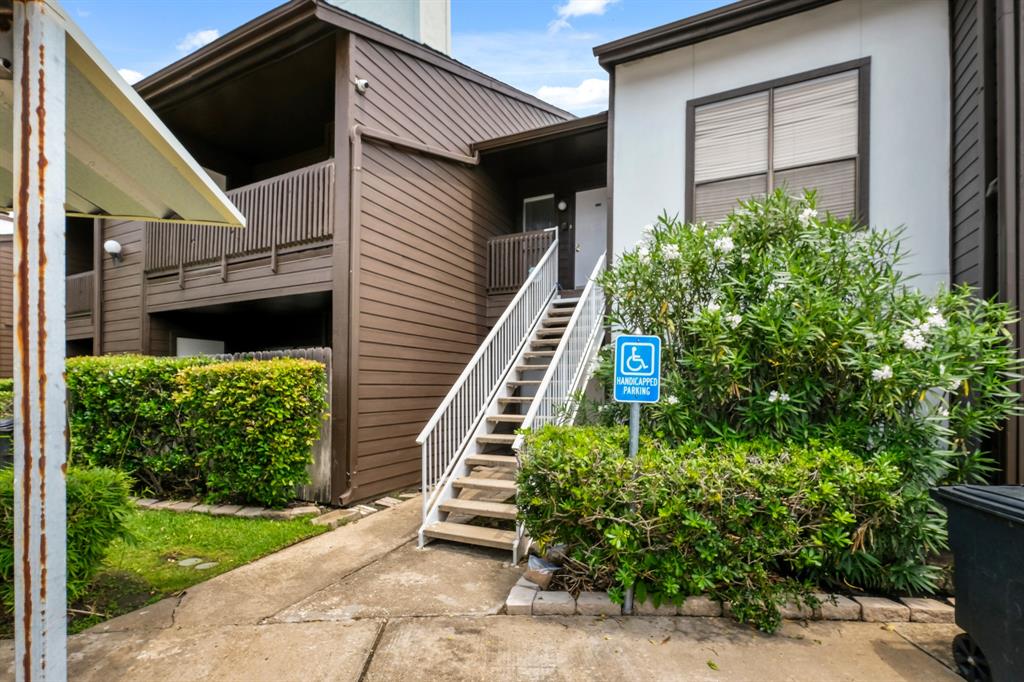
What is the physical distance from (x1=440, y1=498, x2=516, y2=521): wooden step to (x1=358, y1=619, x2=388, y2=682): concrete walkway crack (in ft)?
4.76

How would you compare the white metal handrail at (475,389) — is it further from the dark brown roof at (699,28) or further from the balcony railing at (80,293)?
the balcony railing at (80,293)

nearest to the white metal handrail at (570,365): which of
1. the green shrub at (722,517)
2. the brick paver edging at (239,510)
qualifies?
the green shrub at (722,517)

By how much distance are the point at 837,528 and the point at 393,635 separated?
8.64 feet

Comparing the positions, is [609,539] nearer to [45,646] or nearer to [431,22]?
[45,646]

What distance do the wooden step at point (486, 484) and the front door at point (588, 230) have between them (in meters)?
4.84

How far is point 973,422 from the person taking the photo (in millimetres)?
3281

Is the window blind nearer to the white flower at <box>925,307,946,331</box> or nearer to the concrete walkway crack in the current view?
the white flower at <box>925,307,946,331</box>

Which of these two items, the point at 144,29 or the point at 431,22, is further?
the point at 431,22

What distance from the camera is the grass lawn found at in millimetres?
3326

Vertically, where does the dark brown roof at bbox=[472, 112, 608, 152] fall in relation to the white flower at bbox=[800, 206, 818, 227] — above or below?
above

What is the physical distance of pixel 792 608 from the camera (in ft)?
10.5

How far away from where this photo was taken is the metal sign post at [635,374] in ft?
10.2

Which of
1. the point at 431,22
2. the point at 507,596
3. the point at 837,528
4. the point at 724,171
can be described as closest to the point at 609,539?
the point at 507,596

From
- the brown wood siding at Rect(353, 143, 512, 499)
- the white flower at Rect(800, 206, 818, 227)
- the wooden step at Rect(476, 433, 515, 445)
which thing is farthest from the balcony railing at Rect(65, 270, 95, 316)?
the white flower at Rect(800, 206, 818, 227)
